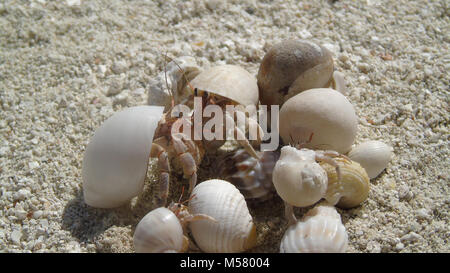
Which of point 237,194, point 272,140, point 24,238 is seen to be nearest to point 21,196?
point 24,238

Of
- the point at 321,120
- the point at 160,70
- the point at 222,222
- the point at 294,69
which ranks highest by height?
the point at 294,69

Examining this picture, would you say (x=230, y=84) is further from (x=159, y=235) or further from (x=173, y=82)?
(x=159, y=235)

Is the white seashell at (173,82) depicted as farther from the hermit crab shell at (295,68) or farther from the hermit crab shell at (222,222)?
the hermit crab shell at (222,222)

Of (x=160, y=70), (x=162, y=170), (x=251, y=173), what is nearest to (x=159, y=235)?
(x=162, y=170)

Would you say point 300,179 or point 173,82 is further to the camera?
point 173,82

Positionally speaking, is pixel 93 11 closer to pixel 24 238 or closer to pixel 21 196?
pixel 21 196

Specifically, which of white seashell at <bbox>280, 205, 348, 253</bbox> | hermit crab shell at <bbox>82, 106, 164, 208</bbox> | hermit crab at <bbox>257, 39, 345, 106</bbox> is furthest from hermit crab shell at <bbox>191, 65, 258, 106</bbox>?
white seashell at <bbox>280, 205, 348, 253</bbox>
